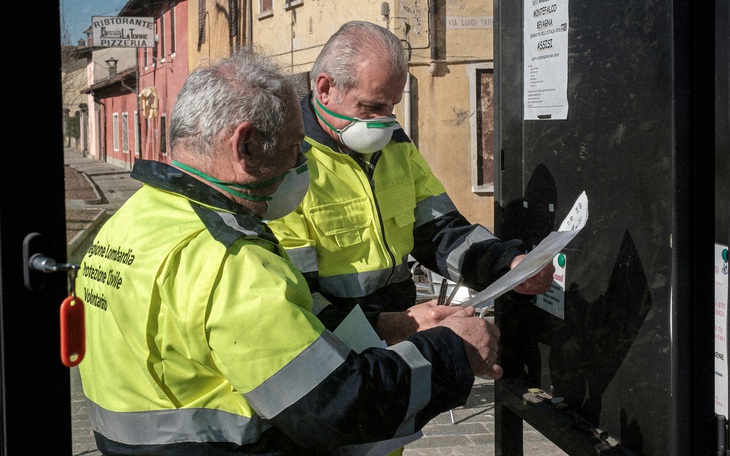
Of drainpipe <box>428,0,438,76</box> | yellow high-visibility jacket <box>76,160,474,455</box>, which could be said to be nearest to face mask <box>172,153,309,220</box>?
yellow high-visibility jacket <box>76,160,474,455</box>

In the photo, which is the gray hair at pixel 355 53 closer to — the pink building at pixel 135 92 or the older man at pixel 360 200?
the older man at pixel 360 200

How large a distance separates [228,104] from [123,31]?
281mm

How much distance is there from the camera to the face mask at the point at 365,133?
2590 millimetres

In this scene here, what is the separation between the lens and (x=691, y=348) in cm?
189

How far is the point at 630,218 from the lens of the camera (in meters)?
2.02

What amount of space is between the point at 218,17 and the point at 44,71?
1.94 metres

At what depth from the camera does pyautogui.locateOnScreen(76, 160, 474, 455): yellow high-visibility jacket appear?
5.16 ft

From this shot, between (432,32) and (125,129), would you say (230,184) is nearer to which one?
(125,129)

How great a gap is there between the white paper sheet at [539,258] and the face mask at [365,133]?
57 cm

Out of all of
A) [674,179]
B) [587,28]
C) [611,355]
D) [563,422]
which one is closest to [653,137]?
[674,179]

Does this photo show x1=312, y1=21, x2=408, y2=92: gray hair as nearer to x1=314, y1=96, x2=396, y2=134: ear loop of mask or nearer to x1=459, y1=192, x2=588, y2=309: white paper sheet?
x1=314, y1=96, x2=396, y2=134: ear loop of mask

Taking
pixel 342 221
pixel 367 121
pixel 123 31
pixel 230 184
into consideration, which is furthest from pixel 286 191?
pixel 367 121

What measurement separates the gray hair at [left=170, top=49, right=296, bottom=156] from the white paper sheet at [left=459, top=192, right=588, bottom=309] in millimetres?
587

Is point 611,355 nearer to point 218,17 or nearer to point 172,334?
point 172,334
